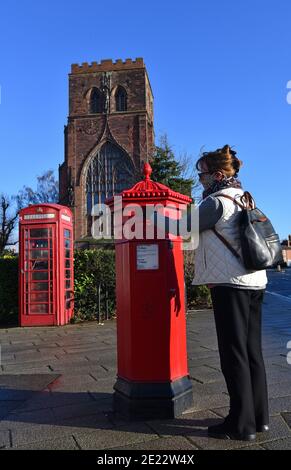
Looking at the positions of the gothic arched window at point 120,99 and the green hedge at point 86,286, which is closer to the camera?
the green hedge at point 86,286

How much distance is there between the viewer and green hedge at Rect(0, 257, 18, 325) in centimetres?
1117

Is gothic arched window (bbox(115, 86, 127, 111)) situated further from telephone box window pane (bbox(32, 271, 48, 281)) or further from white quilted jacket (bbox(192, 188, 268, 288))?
white quilted jacket (bbox(192, 188, 268, 288))

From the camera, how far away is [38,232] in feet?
35.0

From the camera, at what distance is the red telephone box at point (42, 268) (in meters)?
10.4

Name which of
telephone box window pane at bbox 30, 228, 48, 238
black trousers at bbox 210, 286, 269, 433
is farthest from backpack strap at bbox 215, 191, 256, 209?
telephone box window pane at bbox 30, 228, 48, 238

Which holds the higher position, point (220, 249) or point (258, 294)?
Answer: point (220, 249)

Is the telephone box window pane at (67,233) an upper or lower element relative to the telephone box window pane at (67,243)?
upper

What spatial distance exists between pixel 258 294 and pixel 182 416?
3.91 ft

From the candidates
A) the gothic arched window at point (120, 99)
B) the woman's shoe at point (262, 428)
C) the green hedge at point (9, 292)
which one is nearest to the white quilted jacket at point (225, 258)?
the woman's shoe at point (262, 428)

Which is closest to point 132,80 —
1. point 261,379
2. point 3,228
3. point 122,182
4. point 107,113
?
point 107,113

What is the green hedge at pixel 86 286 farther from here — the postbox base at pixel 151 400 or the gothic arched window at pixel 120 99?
the gothic arched window at pixel 120 99

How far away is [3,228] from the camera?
54.1m

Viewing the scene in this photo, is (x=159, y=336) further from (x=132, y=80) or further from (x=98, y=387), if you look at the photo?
(x=132, y=80)

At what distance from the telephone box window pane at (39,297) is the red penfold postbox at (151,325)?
688 centimetres
